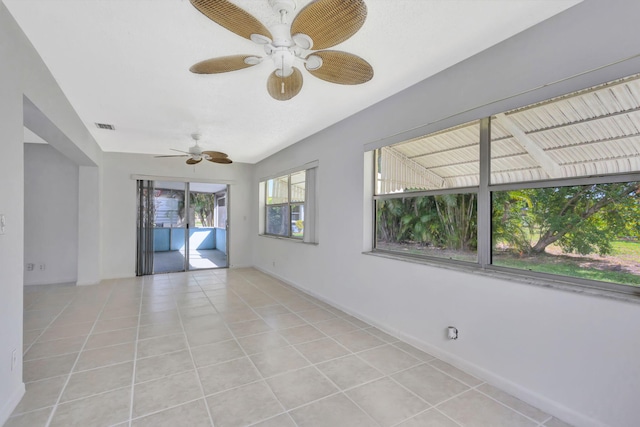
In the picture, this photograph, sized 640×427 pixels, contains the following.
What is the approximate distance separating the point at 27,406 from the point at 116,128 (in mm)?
3492

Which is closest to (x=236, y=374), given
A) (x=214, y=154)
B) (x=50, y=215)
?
(x=214, y=154)

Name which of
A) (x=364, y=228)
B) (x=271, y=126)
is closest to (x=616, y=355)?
(x=364, y=228)

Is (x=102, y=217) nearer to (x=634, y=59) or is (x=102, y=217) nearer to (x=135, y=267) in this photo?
(x=135, y=267)

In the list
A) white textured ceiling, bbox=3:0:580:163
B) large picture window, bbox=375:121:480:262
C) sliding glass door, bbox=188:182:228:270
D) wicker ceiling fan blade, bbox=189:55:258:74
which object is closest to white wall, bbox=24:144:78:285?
sliding glass door, bbox=188:182:228:270

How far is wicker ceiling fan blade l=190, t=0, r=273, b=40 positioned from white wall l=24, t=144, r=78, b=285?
565cm

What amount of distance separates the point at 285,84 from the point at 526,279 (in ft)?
6.95

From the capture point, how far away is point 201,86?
9.25 ft

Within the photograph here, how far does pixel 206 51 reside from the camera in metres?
2.25

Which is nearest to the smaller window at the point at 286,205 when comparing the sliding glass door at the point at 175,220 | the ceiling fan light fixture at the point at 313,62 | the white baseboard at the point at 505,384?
the sliding glass door at the point at 175,220

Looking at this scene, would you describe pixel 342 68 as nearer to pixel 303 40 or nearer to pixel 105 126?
pixel 303 40

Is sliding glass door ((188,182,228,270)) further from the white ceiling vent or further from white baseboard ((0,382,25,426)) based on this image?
white baseboard ((0,382,25,426))

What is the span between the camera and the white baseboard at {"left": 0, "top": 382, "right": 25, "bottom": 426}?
1.70 m

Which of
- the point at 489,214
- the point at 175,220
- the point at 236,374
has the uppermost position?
the point at 489,214

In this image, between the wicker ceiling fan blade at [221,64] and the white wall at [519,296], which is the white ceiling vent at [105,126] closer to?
the wicker ceiling fan blade at [221,64]
